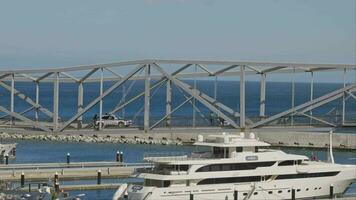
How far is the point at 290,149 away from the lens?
3851 inches

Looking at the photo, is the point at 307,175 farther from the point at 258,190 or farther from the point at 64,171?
the point at 64,171

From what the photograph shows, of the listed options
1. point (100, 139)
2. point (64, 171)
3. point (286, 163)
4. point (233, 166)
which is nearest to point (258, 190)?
point (233, 166)

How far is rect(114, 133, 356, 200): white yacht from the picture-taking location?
51469 mm

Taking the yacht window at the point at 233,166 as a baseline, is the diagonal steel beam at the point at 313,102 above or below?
above

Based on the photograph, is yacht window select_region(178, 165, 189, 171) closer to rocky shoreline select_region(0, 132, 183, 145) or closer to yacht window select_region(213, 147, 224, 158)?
yacht window select_region(213, 147, 224, 158)

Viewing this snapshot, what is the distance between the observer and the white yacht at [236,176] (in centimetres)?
5147

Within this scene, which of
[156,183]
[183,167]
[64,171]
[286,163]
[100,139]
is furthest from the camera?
[100,139]

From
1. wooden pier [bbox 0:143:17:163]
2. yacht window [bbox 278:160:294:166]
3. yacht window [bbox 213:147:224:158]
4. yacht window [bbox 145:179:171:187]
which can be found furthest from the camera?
wooden pier [bbox 0:143:17:163]

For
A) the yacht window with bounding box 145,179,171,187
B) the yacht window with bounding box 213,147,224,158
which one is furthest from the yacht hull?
the yacht window with bounding box 213,147,224,158

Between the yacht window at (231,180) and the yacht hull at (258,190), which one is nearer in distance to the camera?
the yacht hull at (258,190)

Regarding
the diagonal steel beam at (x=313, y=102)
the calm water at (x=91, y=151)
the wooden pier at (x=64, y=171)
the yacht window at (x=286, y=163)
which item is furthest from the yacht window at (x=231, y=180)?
the calm water at (x=91, y=151)

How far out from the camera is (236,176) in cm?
5300

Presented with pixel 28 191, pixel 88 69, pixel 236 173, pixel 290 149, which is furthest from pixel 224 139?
pixel 290 149

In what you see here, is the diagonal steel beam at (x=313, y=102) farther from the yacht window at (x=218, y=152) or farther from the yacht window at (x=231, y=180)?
the yacht window at (x=218, y=152)
